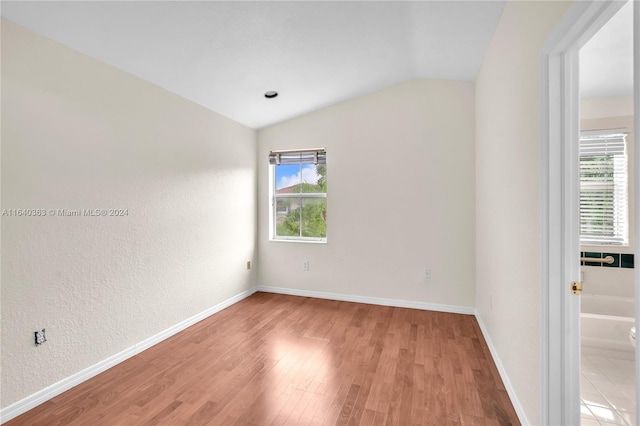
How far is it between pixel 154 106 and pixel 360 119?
2.27m

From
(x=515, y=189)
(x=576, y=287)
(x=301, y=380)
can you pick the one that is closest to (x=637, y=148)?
(x=576, y=287)

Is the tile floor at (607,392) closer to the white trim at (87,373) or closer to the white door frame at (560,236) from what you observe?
the white door frame at (560,236)

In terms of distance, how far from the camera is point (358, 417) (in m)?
1.73

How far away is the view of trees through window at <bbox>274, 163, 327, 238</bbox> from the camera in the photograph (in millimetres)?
4020

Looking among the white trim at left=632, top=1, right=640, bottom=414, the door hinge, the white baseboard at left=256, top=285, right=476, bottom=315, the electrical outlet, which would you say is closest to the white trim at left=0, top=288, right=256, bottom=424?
the electrical outlet

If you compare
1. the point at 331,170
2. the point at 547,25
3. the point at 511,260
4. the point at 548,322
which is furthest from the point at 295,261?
the point at 547,25

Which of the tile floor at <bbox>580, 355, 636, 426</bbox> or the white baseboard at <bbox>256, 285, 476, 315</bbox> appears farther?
the white baseboard at <bbox>256, 285, 476, 315</bbox>

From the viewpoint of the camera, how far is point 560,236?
4.38ft

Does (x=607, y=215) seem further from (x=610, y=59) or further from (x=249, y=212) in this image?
(x=249, y=212)

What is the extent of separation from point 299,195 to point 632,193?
11.7 ft

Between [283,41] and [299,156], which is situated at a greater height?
[283,41]

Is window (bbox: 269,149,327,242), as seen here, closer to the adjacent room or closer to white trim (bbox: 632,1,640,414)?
the adjacent room

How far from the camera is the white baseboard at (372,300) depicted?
339 centimetres

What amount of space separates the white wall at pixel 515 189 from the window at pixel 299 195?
1.98 metres
